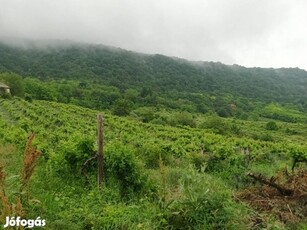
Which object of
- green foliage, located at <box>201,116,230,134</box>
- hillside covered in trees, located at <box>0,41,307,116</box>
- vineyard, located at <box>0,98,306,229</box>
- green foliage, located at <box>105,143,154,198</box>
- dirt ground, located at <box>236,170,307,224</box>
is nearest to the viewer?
vineyard, located at <box>0,98,306,229</box>

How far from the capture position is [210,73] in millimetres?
175625

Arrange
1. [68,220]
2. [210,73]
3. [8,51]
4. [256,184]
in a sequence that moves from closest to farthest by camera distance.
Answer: [68,220] → [256,184] → [8,51] → [210,73]

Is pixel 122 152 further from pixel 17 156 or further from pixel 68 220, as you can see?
pixel 17 156

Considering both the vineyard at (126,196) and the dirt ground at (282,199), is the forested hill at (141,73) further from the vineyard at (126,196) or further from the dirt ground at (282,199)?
the dirt ground at (282,199)

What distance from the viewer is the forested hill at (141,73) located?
436 feet

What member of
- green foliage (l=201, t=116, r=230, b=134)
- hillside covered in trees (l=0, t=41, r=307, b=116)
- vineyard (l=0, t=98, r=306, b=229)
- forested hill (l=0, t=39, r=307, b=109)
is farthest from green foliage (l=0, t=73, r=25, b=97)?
vineyard (l=0, t=98, r=306, b=229)

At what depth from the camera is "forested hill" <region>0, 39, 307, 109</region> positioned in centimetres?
13288

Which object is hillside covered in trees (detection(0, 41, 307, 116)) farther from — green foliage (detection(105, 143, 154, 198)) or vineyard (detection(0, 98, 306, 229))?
green foliage (detection(105, 143, 154, 198))

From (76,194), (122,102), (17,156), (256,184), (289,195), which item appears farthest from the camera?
(122,102)

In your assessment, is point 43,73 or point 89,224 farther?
point 43,73

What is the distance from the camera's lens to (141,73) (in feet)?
508

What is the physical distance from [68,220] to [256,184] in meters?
5.96

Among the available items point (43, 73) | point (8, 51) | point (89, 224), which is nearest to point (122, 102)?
point (89, 224)

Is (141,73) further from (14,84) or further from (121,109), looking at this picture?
(121,109)
